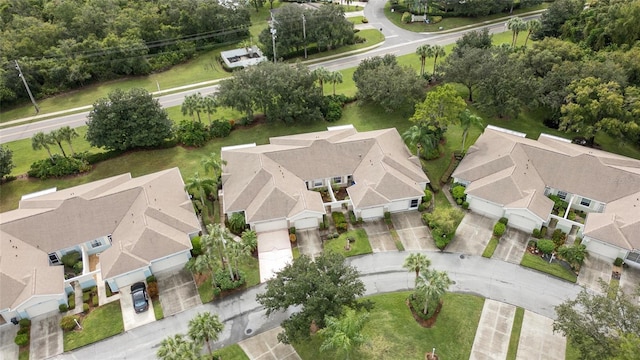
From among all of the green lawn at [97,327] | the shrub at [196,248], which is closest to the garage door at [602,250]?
the shrub at [196,248]

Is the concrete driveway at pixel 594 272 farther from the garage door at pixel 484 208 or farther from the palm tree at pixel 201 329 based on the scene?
the palm tree at pixel 201 329

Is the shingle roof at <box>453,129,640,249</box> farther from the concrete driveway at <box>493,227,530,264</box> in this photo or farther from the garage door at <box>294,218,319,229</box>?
the garage door at <box>294,218,319,229</box>

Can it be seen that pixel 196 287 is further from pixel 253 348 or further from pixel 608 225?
pixel 608 225

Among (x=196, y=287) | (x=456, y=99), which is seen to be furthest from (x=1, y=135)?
(x=456, y=99)

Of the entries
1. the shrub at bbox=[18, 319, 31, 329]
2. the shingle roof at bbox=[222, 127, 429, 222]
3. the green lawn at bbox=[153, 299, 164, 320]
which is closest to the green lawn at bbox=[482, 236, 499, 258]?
the shingle roof at bbox=[222, 127, 429, 222]

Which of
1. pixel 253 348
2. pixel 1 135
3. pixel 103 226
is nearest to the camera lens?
pixel 253 348

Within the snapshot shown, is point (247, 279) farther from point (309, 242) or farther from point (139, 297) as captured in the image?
point (139, 297)
